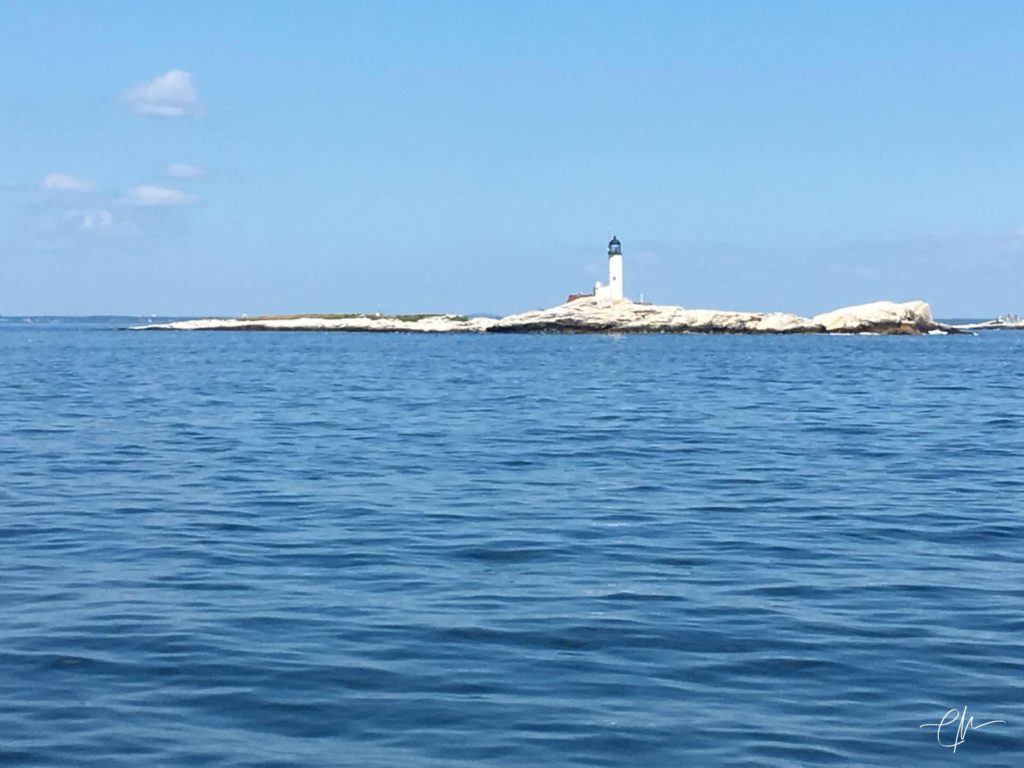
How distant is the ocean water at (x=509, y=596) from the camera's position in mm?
8844

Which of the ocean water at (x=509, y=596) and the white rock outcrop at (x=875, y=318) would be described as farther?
the white rock outcrop at (x=875, y=318)


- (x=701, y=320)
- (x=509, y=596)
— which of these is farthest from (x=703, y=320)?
(x=509, y=596)

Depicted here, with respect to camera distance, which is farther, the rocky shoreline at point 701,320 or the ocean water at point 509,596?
the rocky shoreline at point 701,320

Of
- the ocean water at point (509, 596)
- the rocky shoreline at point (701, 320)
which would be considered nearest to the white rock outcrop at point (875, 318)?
the rocky shoreline at point (701, 320)

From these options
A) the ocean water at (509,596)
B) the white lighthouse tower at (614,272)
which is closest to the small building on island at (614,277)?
the white lighthouse tower at (614,272)

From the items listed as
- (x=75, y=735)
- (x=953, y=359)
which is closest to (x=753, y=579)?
(x=75, y=735)

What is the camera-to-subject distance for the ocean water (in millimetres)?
8844

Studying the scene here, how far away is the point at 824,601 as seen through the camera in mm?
12625

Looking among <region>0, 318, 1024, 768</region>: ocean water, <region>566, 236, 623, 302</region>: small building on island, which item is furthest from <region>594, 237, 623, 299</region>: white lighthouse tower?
<region>0, 318, 1024, 768</region>: ocean water

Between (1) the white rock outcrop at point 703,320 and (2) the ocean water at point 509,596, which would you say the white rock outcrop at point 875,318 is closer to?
(1) the white rock outcrop at point 703,320

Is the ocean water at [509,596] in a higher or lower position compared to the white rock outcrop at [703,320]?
lower

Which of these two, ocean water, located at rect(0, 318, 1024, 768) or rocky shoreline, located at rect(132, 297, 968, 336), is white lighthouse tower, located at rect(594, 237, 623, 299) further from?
ocean water, located at rect(0, 318, 1024, 768)

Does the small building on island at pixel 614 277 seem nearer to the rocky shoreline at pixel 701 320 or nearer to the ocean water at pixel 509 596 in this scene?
the rocky shoreline at pixel 701 320

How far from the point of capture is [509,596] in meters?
12.8
